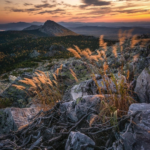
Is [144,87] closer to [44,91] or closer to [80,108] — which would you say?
[80,108]

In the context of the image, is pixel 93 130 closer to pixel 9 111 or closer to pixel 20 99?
pixel 9 111

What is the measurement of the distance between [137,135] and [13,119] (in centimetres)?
345

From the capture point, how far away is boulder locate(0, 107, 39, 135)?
3.45m

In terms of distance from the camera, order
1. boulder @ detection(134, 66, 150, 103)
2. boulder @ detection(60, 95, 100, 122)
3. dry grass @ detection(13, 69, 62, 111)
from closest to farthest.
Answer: boulder @ detection(60, 95, 100, 122) → boulder @ detection(134, 66, 150, 103) → dry grass @ detection(13, 69, 62, 111)

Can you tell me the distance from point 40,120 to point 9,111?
186 centimetres

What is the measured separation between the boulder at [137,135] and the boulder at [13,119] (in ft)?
9.57

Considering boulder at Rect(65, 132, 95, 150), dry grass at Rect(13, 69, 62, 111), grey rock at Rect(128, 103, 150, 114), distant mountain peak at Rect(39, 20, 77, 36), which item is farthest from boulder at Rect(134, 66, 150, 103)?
distant mountain peak at Rect(39, 20, 77, 36)

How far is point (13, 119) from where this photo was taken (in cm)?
350

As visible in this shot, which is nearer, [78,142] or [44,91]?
[78,142]

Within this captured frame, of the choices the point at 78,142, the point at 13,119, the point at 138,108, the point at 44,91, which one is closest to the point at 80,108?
the point at 78,142

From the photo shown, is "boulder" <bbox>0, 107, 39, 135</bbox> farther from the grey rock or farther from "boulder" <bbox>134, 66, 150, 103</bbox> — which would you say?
"boulder" <bbox>134, 66, 150, 103</bbox>

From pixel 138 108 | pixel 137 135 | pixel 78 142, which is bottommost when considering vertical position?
pixel 78 142

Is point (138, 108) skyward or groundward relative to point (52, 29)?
groundward

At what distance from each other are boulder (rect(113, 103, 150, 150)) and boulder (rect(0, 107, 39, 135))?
2917 millimetres
